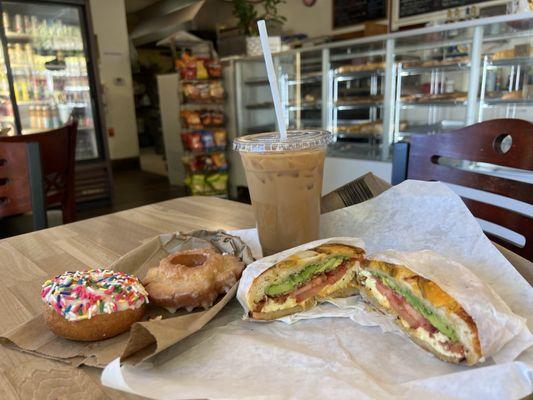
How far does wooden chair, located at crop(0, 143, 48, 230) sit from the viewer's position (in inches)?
65.4

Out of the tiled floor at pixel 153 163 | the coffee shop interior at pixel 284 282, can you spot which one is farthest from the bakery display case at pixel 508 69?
the tiled floor at pixel 153 163

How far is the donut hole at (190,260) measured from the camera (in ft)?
3.28

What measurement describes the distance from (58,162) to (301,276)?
2.04 m

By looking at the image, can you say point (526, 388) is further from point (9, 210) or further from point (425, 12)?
point (425, 12)

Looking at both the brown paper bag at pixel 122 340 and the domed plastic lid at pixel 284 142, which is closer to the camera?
the brown paper bag at pixel 122 340

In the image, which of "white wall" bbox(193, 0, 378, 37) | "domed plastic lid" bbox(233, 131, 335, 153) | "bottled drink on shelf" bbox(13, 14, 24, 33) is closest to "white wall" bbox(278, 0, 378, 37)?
"white wall" bbox(193, 0, 378, 37)

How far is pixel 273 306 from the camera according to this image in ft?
2.83

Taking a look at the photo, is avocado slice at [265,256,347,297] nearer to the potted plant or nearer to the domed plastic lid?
the domed plastic lid

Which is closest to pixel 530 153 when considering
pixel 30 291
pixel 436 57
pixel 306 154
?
pixel 306 154

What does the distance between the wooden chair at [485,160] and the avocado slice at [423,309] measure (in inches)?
21.4

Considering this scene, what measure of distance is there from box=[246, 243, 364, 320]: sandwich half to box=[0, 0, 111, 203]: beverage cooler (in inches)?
189

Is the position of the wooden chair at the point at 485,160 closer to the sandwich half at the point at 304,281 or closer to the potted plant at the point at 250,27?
the sandwich half at the point at 304,281

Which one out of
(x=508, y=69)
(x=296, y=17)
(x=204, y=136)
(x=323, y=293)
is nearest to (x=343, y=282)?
(x=323, y=293)

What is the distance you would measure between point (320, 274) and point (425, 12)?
5.62m
